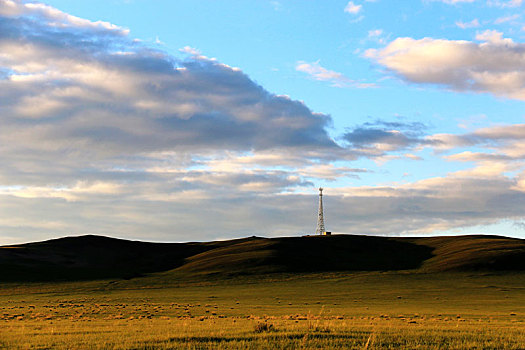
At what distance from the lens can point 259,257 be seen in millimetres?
141125

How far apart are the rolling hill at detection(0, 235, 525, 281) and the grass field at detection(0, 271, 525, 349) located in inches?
477

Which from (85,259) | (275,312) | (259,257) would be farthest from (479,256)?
(85,259)

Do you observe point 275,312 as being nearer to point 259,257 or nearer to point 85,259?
point 259,257

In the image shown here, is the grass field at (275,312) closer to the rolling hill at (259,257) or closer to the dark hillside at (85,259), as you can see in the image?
the rolling hill at (259,257)

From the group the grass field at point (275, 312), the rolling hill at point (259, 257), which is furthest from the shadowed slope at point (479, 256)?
the grass field at point (275, 312)

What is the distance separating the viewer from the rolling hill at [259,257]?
130 metres

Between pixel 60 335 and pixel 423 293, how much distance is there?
6959 centimetres

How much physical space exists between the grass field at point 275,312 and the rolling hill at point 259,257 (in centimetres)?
1211

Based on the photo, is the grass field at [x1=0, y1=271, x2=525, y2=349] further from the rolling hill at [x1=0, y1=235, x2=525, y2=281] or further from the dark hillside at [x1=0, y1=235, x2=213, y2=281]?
the dark hillside at [x1=0, y1=235, x2=213, y2=281]

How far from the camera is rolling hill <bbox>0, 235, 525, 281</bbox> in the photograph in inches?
5098

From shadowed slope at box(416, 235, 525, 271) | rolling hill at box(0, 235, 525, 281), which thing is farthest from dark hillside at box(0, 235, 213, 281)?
shadowed slope at box(416, 235, 525, 271)

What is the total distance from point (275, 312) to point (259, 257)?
89.0 m

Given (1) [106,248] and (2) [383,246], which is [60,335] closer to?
(2) [383,246]

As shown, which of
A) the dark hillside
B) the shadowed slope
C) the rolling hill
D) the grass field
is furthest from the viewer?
the dark hillside
